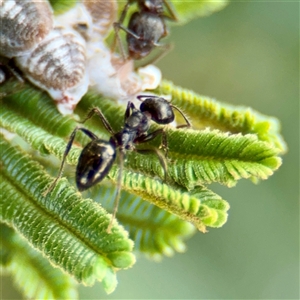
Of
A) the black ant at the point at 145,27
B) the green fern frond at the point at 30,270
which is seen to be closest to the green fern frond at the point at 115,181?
the green fern frond at the point at 30,270

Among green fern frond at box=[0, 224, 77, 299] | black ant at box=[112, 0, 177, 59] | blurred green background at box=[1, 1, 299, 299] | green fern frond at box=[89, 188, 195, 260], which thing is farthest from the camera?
blurred green background at box=[1, 1, 299, 299]

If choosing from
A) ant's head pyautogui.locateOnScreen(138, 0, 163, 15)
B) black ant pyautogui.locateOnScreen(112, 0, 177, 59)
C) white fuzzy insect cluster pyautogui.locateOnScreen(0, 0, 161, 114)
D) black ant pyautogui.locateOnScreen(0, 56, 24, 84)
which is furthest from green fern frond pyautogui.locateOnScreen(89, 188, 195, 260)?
ant's head pyautogui.locateOnScreen(138, 0, 163, 15)

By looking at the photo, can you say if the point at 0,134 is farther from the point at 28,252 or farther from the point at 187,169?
the point at 187,169

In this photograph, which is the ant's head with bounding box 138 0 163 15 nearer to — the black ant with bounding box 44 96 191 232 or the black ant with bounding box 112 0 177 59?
the black ant with bounding box 112 0 177 59

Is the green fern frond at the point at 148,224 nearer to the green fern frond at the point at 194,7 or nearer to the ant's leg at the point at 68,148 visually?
the ant's leg at the point at 68,148

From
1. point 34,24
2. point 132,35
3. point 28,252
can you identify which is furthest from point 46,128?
point 132,35

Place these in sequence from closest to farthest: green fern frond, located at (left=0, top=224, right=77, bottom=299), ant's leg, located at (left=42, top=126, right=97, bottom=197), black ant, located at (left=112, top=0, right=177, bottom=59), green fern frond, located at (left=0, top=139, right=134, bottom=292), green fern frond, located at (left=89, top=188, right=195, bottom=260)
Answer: green fern frond, located at (left=0, top=139, right=134, bottom=292)
ant's leg, located at (left=42, top=126, right=97, bottom=197)
green fern frond, located at (left=0, top=224, right=77, bottom=299)
green fern frond, located at (left=89, top=188, right=195, bottom=260)
black ant, located at (left=112, top=0, right=177, bottom=59)
